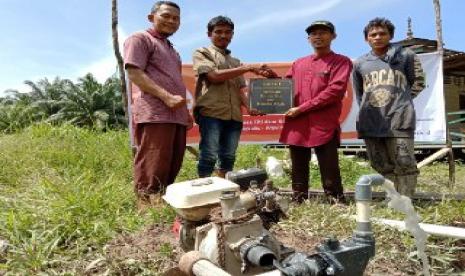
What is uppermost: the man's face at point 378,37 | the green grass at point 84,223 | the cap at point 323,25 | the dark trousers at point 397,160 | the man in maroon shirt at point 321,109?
the cap at point 323,25

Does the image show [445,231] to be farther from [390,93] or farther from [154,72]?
[154,72]

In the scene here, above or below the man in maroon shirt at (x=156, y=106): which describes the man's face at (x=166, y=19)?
above

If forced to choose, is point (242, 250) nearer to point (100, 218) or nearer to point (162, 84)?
point (100, 218)

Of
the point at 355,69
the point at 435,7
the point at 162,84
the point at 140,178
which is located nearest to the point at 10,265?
the point at 140,178

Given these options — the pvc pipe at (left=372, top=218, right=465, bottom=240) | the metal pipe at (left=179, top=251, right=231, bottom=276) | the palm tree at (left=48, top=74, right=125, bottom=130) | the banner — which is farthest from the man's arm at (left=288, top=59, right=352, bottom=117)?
the palm tree at (left=48, top=74, right=125, bottom=130)

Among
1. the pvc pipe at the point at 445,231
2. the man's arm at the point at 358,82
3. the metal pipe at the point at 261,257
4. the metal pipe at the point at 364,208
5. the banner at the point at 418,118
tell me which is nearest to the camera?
the metal pipe at the point at 364,208

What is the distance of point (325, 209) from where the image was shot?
3404mm

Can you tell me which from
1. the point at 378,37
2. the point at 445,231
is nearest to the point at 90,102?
the point at 378,37

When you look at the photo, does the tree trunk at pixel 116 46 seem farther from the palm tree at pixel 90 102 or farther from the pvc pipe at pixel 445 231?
the palm tree at pixel 90 102

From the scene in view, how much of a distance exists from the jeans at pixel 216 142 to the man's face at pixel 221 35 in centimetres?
66

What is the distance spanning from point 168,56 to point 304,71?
1.22 metres

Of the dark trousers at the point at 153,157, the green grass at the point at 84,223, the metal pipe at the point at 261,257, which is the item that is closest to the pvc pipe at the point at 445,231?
the green grass at the point at 84,223

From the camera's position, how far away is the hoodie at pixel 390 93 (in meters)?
3.89

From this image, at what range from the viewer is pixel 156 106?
3436 mm
